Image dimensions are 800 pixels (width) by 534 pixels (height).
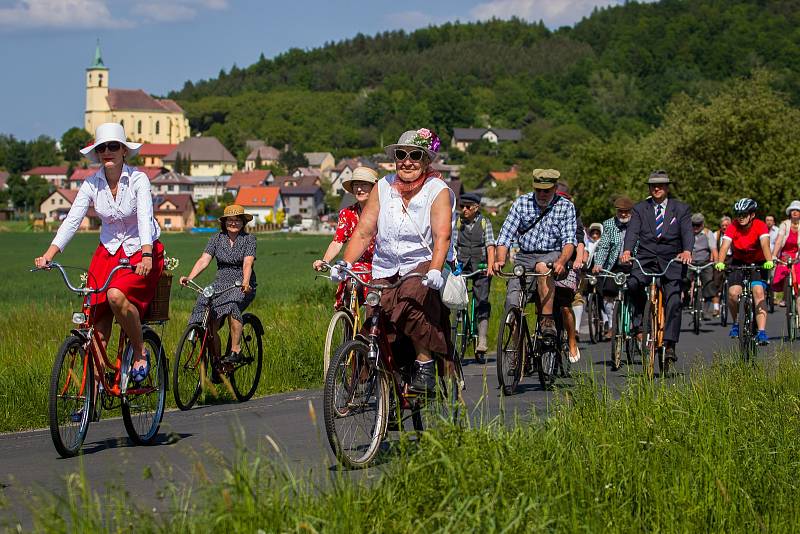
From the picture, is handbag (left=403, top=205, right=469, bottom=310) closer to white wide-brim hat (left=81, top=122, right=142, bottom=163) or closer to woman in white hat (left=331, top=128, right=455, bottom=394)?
woman in white hat (left=331, top=128, right=455, bottom=394)

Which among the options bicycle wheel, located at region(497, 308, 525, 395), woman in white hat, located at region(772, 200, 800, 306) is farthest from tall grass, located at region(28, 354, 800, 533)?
woman in white hat, located at region(772, 200, 800, 306)

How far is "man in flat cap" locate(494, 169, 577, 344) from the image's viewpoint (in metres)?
12.8

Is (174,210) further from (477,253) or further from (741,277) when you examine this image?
(741,277)

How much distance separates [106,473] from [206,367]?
389cm

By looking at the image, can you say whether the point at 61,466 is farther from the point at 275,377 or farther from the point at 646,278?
the point at 646,278

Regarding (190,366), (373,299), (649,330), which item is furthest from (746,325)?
(373,299)

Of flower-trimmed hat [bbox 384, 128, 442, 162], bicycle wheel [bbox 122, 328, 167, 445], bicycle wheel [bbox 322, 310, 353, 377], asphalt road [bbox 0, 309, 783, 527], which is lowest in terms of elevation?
asphalt road [bbox 0, 309, 783, 527]

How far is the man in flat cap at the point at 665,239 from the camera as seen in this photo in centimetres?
1371

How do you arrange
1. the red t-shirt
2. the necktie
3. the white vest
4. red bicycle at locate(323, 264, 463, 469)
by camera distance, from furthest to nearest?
the red t-shirt < the necktie < the white vest < red bicycle at locate(323, 264, 463, 469)

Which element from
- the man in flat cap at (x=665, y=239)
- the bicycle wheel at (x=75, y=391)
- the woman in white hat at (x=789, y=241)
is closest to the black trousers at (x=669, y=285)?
the man in flat cap at (x=665, y=239)

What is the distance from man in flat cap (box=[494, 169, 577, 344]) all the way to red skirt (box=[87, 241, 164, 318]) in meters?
4.45

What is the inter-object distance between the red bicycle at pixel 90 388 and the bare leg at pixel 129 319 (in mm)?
58

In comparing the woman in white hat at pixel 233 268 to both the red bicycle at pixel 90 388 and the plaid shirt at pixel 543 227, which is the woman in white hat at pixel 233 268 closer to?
the red bicycle at pixel 90 388

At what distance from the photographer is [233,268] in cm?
1223
